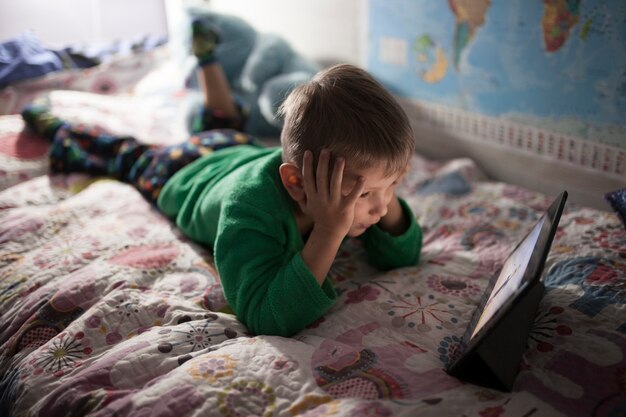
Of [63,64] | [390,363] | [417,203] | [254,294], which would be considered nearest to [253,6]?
[63,64]

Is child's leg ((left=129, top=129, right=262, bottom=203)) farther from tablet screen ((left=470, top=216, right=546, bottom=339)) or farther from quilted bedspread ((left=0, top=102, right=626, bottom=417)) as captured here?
tablet screen ((left=470, top=216, right=546, bottom=339))

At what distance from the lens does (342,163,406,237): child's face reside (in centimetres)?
97

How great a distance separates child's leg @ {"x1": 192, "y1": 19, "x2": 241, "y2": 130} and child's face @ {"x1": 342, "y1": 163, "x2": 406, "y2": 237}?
36.7 inches

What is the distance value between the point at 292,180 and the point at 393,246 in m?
0.29

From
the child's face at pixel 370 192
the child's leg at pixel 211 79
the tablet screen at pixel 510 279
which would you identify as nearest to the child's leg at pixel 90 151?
the child's leg at pixel 211 79

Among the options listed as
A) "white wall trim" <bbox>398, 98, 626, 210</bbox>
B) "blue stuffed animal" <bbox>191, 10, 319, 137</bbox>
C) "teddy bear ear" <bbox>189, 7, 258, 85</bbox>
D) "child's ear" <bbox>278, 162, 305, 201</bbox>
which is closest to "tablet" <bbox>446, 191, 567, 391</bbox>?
"child's ear" <bbox>278, 162, 305, 201</bbox>

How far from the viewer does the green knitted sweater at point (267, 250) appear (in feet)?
3.24

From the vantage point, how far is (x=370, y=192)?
1004mm

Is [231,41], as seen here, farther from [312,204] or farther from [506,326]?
[506,326]

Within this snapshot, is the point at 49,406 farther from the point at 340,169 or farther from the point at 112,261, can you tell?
the point at 340,169

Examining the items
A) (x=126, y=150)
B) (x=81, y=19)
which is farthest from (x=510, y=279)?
(x=81, y=19)

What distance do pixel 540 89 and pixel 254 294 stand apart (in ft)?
3.16

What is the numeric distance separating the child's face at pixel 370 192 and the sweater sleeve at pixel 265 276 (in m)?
0.14

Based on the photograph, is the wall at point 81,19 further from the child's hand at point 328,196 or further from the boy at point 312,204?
the child's hand at point 328,196
